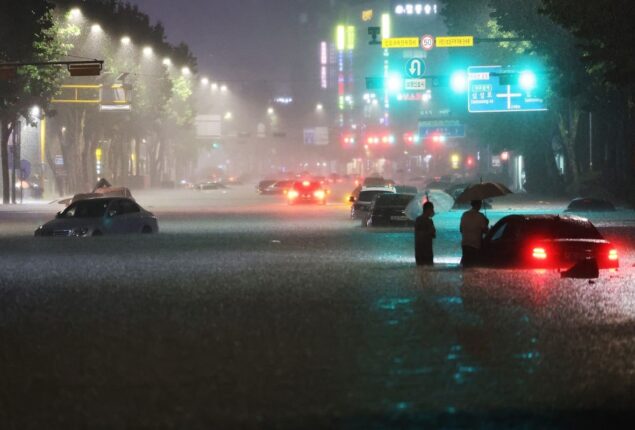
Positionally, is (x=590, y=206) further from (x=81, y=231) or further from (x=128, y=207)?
(x=81, y=231)

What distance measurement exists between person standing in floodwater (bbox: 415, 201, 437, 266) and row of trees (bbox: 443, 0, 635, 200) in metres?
12.2

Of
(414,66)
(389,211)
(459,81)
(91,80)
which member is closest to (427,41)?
(414,66)

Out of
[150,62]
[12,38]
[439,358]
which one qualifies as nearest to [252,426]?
[439,358]

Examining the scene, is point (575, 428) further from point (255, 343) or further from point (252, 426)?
point (255, 343)

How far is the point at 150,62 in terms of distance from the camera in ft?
343

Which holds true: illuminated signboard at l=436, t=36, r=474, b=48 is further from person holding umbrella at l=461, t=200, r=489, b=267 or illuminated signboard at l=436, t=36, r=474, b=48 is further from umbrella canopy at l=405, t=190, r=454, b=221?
person holding umbrella at l=461, t=200, r=489, b=267

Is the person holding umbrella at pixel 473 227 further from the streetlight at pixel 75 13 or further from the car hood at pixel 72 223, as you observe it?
the streetlight at pixel 75 13

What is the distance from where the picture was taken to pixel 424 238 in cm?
2589

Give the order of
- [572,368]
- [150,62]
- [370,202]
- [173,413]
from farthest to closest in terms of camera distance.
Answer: [150,62] → [370,202] → [572,368] → [173,413]

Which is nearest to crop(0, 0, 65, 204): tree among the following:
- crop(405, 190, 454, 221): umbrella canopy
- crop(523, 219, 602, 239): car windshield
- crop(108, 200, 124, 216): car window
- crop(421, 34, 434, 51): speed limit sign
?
crop(421, 34, 434, 51): speed limit sign

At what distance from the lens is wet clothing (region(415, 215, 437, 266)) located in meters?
25.2

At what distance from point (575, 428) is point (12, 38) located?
2335 inches

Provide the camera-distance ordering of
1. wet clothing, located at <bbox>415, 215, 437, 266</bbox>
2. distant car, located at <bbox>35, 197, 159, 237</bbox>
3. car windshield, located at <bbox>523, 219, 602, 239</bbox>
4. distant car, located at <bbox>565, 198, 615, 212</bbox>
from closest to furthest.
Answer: car windshield, located at <bbox>523, 219, 602, 239</bbox> → wet clothing, located at <bbox>415, 215, 437, 266</bbox> → distant car, located at <bbox>35, 197, 159, 237</bbox> → distant car, located at <bbox>565, 198, 615, 212</bbox>

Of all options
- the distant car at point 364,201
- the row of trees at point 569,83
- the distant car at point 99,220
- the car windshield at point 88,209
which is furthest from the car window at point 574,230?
the distant car at point 364,201
